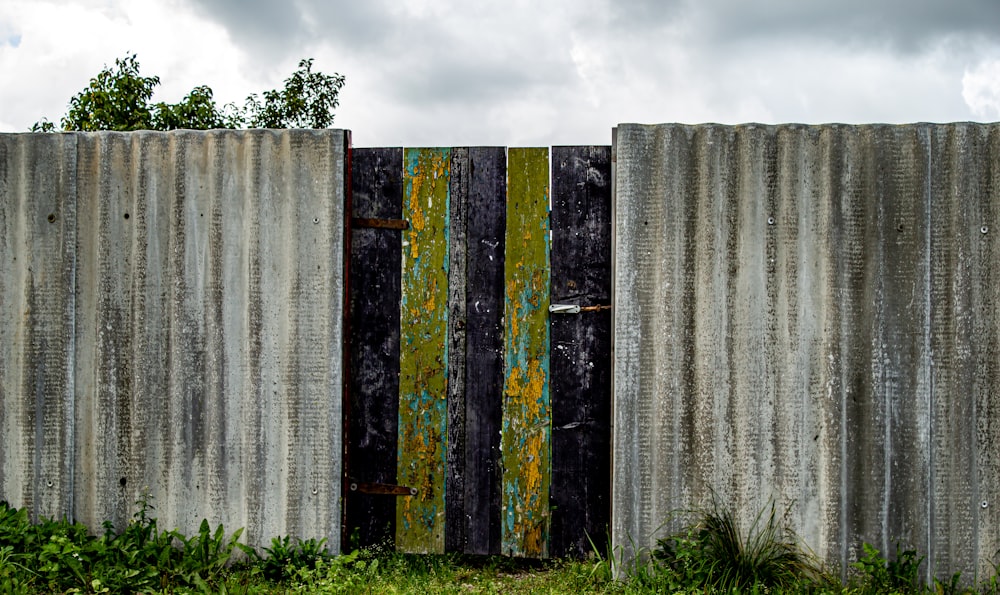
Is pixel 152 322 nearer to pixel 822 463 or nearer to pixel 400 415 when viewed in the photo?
pixel 400 415

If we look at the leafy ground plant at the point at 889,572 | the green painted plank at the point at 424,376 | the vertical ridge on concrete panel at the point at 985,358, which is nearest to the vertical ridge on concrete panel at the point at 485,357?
the green painted plank at the point at 424,376

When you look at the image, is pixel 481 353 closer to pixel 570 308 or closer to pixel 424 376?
pixel 424 376

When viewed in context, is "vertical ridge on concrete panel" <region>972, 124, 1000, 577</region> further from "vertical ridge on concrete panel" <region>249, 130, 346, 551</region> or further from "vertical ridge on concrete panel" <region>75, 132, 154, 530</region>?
"vertical ridge on concrete panel" <region>75, 132, 154, 530</region>

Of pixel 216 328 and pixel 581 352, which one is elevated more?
→ pixel 216 328

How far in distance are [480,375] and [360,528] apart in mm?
1090

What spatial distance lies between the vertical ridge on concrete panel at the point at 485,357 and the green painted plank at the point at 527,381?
1.8 inches

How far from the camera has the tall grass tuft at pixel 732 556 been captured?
3.72 m

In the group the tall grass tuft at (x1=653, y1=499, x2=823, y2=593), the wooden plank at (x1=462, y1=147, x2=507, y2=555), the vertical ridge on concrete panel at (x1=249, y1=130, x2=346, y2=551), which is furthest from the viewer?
the wooden plank at (x1=462, y1=147, x2=507, y2=555)

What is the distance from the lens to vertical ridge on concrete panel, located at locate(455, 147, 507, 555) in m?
4.18

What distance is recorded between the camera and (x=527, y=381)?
13.7 feet

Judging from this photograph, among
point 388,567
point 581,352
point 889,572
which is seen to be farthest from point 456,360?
point 889,572

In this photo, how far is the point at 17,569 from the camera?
376 cm

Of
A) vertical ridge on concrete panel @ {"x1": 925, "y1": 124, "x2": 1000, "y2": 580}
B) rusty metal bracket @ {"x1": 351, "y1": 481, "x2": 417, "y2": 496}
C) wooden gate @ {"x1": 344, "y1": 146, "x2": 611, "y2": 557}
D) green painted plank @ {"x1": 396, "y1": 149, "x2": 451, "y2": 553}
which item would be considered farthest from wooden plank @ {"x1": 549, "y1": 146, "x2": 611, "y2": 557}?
vertical ridge on concrete panel @ {"x1": 925, "y1": 124, "x2": 1000, "y2": 580}

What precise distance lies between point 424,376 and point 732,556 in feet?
6.04
